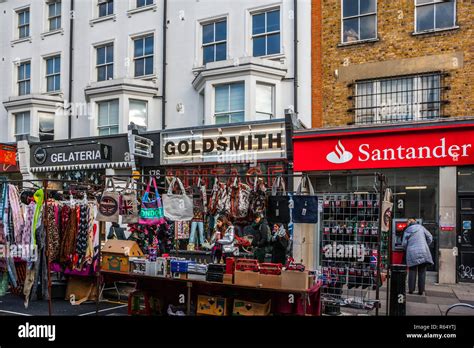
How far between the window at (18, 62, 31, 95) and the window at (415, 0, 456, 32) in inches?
698

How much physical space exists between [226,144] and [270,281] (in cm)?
870

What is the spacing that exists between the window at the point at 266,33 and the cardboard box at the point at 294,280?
35.5 ft

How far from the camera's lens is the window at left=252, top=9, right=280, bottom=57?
53.8 feet

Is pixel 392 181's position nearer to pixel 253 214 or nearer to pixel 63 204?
pixel 253 214

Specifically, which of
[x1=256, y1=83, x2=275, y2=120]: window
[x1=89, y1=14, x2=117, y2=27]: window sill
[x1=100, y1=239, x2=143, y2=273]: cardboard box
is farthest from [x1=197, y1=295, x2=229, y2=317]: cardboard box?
[x1=89, y1=14, x2=117, y2=27]: window sill

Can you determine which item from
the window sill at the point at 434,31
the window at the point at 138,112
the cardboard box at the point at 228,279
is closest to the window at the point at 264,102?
the window sill at the point at 434,31

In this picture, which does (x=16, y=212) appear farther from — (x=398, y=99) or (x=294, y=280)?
(x=398, y=99)

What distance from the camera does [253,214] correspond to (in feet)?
31.0

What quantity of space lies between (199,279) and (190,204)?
56.5 inches

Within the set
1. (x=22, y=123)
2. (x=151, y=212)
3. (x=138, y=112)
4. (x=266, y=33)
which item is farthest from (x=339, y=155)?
(x=22, y=123)

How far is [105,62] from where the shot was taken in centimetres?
1998

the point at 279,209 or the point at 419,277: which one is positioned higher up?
the point at 279,209

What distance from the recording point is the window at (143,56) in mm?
18906

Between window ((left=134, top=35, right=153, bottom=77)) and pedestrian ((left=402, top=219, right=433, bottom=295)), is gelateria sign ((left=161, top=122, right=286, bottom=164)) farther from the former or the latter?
pedestrian ((left=402, top=219, right=433, bottom=295))
